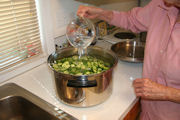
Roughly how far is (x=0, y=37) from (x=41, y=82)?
1.13 ft

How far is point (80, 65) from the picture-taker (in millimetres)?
958

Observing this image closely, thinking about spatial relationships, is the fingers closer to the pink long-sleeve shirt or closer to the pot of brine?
the pot of brine

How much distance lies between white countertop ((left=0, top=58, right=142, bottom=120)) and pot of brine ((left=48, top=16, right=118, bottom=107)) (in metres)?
0.04

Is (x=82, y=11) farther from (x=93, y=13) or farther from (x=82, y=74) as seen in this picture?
(x=82, y=74)

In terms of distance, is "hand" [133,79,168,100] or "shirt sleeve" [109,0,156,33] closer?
"hand" [133,79,168,100]

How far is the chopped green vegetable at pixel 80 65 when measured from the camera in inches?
36.0

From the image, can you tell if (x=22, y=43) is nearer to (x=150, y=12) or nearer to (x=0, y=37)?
(x=0, y=37)

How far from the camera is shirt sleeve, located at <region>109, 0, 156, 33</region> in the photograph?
3.54 feet

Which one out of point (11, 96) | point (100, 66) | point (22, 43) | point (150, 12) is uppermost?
point (150, 12)

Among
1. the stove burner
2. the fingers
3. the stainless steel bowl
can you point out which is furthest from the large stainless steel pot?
the stove burner

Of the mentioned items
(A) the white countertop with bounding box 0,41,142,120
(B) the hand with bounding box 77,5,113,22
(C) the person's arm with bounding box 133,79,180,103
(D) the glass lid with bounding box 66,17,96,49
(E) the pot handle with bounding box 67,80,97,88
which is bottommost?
(A) the white countertop with bounding box 0,41,142,120

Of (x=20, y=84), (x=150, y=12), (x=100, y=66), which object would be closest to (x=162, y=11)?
(x=150, y=12)

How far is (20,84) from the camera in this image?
3.51 feet

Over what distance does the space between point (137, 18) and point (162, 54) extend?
36 cm
